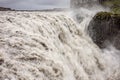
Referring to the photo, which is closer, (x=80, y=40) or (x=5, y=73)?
(x=5, y=73)

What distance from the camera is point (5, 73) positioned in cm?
813

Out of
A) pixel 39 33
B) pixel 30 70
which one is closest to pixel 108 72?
pixel 39 33

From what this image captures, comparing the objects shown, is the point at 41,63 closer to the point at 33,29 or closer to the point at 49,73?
the point at 49,73

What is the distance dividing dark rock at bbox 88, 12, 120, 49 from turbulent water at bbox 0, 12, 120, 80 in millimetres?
722

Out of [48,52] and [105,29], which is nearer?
[48,52]

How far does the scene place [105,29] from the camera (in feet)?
64.9

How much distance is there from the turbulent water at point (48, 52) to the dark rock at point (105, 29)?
2.37 ft

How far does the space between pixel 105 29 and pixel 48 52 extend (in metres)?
9.95

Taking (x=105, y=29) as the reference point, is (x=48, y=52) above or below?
above

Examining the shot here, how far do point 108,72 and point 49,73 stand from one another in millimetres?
7829

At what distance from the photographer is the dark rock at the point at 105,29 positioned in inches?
758

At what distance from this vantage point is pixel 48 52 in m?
10.9

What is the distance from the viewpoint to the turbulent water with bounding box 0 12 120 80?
350 inches

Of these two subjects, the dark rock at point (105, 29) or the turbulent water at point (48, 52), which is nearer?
the turbulent water at point (48, 52)
